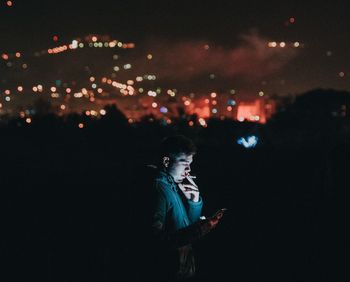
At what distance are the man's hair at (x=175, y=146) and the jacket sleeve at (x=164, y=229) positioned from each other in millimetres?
368

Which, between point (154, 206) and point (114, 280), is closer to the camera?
point (154, 206)

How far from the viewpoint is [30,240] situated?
28.4 feet

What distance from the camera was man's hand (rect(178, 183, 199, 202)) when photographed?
9.53 feet

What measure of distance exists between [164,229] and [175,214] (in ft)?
0.41

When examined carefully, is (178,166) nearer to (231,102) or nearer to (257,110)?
(257,110)

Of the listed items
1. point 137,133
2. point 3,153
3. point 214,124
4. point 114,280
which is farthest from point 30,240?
point 214,124

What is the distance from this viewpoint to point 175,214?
2.70 meters

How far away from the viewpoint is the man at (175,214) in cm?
254

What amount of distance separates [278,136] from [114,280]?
140ft

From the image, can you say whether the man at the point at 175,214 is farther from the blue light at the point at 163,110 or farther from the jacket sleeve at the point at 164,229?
the blue light at the point at 163,110

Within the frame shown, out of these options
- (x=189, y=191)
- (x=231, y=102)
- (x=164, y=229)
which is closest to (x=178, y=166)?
(x=189, y=191)

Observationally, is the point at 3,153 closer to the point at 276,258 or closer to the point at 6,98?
the point at 276,258

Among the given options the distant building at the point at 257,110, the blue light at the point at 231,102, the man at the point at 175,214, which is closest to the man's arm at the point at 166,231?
the man at the point at 175,214

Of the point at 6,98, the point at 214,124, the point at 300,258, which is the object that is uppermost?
the point at 6,98
